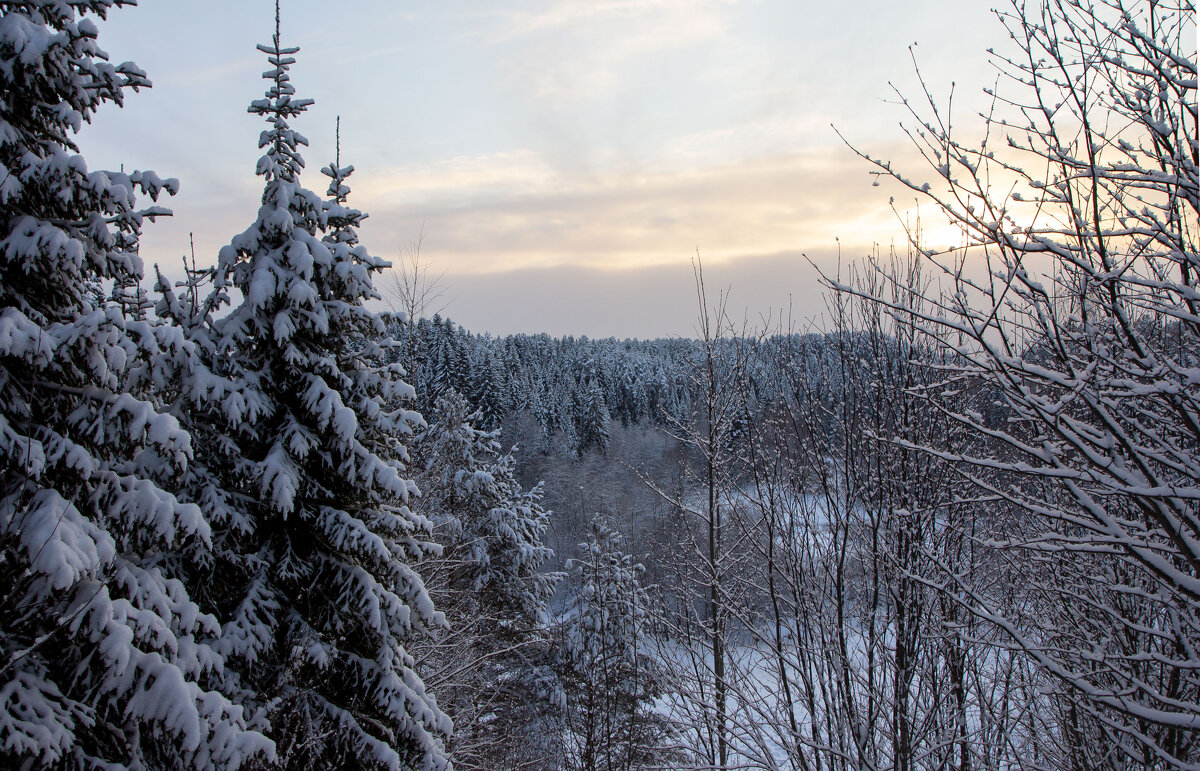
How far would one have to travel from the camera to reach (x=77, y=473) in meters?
4.37

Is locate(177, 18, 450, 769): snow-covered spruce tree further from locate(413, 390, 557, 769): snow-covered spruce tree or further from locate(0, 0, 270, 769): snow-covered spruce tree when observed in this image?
locate(413, 390, 557, 769): snow-covered spruce tree

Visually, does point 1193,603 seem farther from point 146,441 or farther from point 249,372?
point 249,372

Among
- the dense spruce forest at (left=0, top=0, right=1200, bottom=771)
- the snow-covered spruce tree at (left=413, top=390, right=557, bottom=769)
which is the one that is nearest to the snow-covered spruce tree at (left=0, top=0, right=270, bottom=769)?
the dense spruce forest at (left=0, top=0, right=1200, bottom=771)

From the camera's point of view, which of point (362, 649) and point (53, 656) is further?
point (362, 649)

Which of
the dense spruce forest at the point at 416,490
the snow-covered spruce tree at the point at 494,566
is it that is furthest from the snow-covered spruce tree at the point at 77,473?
the snow-covered spruce tree at the point at 494,566

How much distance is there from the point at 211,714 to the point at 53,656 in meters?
1.10

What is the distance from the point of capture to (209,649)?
493cm

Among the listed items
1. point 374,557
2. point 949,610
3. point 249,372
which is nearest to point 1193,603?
point 949,610

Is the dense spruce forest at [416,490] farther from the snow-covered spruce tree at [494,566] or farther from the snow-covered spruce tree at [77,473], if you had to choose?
the snow-covered spruce tree at [494,566]

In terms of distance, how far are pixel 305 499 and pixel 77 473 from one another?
2180 millimetres

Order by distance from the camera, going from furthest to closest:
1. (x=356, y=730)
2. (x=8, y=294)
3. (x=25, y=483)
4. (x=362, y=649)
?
1. (x=362, y=649)
2. (x=356, y=730)
3. (x=8, y=294)
4. (x=25, y=483)

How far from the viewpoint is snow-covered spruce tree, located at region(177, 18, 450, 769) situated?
5891 millimetres

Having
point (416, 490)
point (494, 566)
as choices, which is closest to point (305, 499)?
point (416, 490)

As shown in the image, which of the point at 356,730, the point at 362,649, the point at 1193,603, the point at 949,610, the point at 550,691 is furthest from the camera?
the point at 550,691
